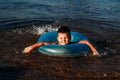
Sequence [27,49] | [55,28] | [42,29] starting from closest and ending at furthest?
[27,49] < [42,29] < [55,28]

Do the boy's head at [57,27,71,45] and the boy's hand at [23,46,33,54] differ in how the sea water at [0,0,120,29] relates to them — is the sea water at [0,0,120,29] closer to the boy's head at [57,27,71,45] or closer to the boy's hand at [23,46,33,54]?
the boy's hand at [23,46,33,54]

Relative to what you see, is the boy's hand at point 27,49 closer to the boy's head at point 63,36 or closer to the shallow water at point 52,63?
the shallow water at point 52,63

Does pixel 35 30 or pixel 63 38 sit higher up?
pixel 63 38

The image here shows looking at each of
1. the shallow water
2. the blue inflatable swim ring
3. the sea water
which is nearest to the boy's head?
the blue inflatable swim ring

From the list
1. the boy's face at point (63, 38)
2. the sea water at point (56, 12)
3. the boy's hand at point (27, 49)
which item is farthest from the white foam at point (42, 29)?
the boy's face at point (63, 38)

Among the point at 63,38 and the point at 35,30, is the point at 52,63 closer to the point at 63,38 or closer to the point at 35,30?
the point at 63,38

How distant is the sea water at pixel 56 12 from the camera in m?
11.5

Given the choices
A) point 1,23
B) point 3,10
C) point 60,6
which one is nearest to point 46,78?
point 1,23

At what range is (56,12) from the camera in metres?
13.7

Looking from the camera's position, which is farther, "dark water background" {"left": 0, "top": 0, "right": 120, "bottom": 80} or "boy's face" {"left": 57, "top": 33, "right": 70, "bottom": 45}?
"boy's face" {"left": 57, "top": 33, "right": 70, "bottom": 45}

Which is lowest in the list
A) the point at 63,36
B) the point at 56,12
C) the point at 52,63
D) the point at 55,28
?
the point at 52,63

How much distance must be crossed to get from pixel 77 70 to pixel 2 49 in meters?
2.50

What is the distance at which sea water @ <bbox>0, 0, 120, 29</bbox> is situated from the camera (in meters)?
11.5

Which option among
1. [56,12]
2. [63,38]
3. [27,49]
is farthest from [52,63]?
[56,12]
